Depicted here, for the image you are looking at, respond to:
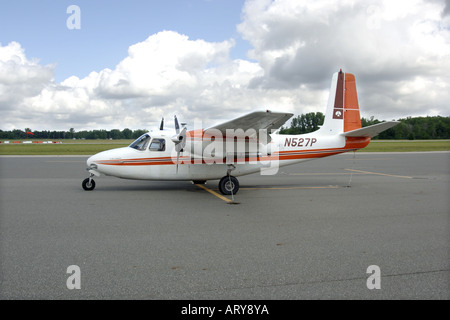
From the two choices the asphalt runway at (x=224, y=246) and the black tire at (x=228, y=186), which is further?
the black tire at (x=228, y=186)

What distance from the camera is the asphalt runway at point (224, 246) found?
147 inches

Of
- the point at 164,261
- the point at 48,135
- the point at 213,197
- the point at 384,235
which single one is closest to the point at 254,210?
the point at 213,197

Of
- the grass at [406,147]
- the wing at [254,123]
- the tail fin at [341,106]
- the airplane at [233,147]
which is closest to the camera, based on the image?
the wing at [254,123]

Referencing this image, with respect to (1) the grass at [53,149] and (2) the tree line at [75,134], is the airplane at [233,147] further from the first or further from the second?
(2) the tree line at [75,134]

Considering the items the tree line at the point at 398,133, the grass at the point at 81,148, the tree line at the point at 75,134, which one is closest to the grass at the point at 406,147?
the grass at the point at 81,148

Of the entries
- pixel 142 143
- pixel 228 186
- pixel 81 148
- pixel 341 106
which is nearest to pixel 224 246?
pixel 228 186

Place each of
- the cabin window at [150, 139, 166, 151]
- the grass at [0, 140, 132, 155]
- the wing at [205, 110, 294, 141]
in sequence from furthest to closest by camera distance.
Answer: the grass at [0, 140, 132, 155] < the cabin window at [150, 139, 166, 151] < the wing at [205, 110, 294, 141]

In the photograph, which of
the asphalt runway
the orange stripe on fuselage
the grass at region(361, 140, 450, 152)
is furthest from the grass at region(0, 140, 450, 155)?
the asphalt runway

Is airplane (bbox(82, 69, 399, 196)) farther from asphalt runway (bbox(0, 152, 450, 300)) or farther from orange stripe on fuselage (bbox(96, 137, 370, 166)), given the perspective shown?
asphalt runway (bbox(0, 152, 450, 300))

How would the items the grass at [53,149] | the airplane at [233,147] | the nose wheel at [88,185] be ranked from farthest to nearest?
the grass at [53,149], the nose wheel at [88,185], the airplane at [233,147]

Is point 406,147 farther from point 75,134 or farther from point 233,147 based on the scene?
point 75,134

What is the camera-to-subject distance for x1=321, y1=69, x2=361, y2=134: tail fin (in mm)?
12602

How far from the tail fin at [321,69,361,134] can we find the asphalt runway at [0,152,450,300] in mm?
3443
